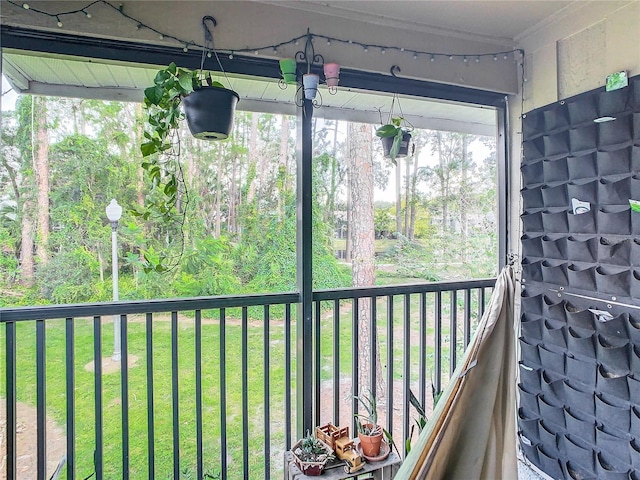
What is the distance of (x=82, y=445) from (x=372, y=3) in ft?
8.62

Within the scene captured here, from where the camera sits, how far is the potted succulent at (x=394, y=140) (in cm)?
207

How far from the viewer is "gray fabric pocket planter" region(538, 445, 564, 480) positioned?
1.99 metres

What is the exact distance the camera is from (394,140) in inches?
81.9

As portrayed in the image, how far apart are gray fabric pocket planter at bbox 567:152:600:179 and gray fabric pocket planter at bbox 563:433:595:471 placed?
1.26 m

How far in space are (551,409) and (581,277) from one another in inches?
28.1

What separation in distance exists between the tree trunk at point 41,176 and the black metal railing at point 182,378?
37 centimetres

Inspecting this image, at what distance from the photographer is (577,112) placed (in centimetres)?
194

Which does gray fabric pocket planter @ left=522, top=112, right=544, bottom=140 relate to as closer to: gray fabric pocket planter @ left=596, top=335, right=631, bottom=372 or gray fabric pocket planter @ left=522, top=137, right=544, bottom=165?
gray fabric pocket planter @ left=522, top=137, right=544, bottom=165

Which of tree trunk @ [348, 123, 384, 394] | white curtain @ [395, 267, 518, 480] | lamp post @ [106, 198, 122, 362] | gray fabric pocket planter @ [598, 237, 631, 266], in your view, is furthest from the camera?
tree trunk @ [348, 123, 384, 394]

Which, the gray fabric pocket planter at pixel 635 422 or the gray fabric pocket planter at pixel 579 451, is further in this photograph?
the gray fabric pocket planter at pixel 579 451

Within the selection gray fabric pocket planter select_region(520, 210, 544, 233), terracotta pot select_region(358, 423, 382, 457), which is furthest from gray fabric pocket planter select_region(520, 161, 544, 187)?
terracotta pot select_region(358, 423, 382, 457)

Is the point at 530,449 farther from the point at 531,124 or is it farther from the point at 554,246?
the point at 531,124

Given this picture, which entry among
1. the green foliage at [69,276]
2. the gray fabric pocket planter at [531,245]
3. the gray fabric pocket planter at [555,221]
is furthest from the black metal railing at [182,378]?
the gray fabric pocket planter at [555,221]

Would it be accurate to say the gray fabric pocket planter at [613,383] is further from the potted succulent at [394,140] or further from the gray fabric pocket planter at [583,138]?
the potted succulent at [394,140]
